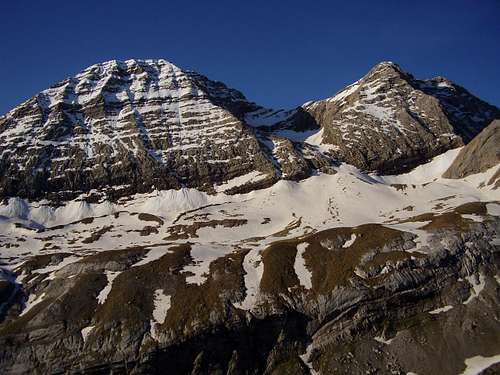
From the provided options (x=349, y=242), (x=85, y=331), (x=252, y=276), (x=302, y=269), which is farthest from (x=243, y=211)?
(x=85, y=331)

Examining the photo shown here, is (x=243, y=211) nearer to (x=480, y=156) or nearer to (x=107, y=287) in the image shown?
(x=107, y=287)

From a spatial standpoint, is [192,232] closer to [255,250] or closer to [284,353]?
[255,250]

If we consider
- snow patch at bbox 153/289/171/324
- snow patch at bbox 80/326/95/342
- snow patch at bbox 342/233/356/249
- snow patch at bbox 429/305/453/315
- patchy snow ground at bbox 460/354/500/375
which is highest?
snow patch at bbox 342/233/356/249

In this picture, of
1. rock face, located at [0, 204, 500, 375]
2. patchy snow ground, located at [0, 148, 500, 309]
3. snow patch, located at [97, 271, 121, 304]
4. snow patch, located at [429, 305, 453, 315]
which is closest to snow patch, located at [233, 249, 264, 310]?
rock face, located at [0, 204, 500, 375]

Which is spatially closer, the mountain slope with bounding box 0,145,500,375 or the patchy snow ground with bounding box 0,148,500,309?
the mountain slope with bounding box 0,145,500,375

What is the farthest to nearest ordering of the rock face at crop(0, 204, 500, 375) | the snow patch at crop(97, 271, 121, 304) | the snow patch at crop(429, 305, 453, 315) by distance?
1. the snow patch at crop(97, 271, 121, 304)
2. the snow patch at crop(429, 305, 453, 315)
3. the rock face at crop(0, 204, 500, 375)

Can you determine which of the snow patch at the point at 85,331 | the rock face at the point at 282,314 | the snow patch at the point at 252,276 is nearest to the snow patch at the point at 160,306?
the rock face at the point at 282,314

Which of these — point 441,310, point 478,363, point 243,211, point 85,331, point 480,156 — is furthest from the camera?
point 480,156

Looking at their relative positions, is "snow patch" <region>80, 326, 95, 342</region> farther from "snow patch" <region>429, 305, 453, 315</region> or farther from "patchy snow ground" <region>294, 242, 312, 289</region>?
"snow patch" <region>429, 305, 453, 315</region>
